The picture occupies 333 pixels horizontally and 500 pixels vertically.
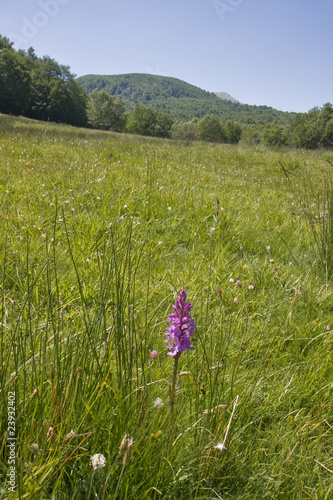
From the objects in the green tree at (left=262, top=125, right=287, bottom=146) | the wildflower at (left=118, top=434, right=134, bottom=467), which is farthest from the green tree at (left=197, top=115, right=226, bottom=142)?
the wildflower at (left=118, top=434, right=134, bottom=467)

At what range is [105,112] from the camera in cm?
9538

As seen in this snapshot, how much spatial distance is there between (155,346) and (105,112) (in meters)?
105

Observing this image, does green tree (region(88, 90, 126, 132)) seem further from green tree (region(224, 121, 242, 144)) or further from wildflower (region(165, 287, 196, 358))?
wildflower (region(165, 287, 196, 358))

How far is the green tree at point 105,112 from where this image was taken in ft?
312

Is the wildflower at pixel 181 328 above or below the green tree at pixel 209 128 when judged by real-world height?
below

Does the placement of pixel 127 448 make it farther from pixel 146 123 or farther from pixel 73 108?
pixel 146 123

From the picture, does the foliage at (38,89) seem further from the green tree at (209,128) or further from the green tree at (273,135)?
the green tree at (273,135)

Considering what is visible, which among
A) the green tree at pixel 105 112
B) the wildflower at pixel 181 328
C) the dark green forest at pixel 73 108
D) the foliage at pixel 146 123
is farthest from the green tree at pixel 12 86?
the wildflower at pixel 181 328

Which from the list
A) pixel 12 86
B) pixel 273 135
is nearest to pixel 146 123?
pixel 273 135

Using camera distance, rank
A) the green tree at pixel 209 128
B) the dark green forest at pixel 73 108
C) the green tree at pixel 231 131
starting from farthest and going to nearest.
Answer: the green tree at pixel 231 131 → the green tree at pixel 209 128 → the dark green forest at pixel 73 108

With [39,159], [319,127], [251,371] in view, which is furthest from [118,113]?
[251,371]

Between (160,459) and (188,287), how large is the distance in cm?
172

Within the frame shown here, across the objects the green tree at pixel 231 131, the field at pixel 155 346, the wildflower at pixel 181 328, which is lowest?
the field at pixel 155 346

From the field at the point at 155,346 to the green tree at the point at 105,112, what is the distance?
9723 cm
